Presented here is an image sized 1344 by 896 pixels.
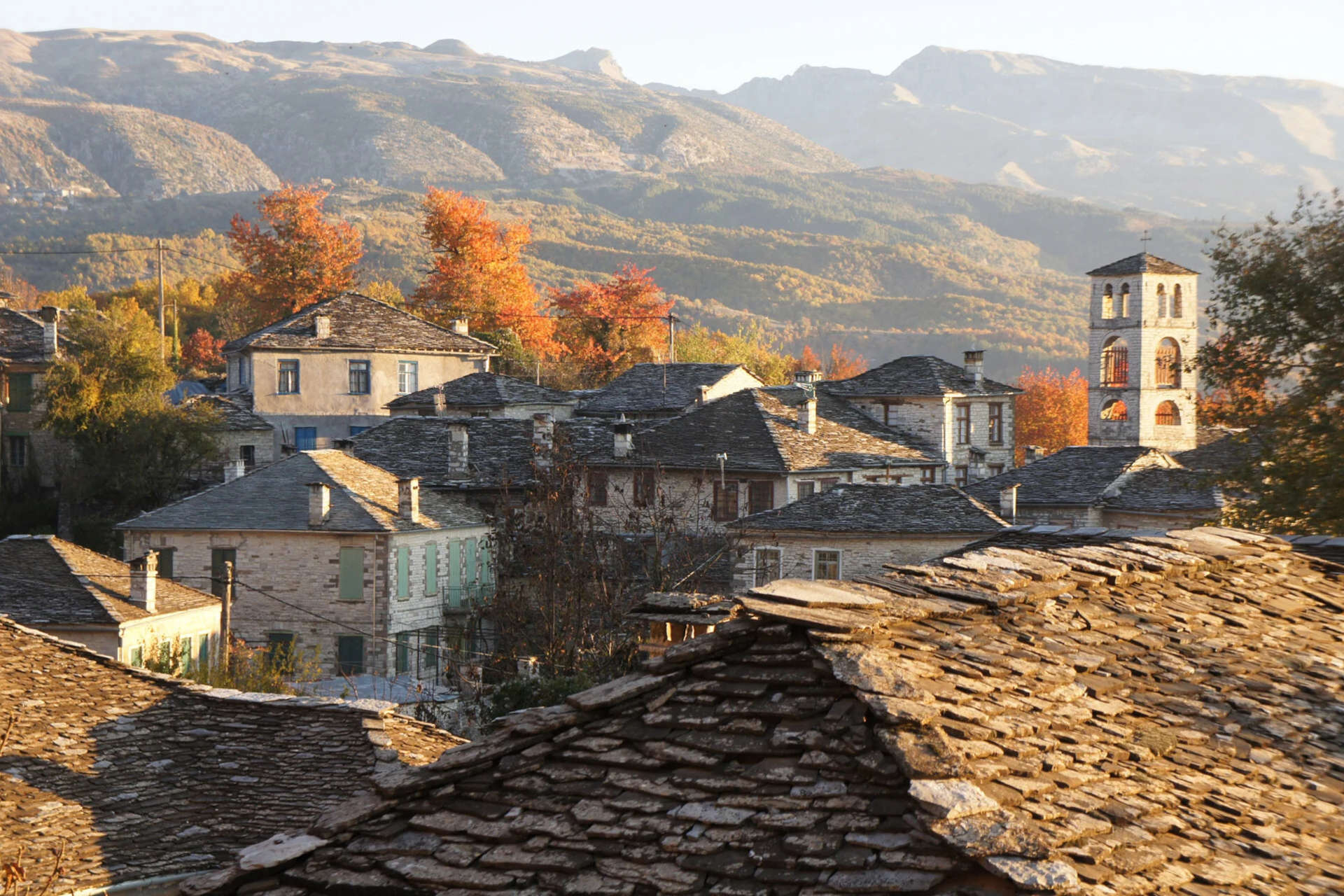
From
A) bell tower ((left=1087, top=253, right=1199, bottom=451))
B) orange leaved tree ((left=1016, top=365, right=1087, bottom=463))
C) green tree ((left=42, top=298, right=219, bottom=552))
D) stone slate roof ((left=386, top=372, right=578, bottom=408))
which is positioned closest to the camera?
green tree ((left=42, top=298, right=219, bottom=552))

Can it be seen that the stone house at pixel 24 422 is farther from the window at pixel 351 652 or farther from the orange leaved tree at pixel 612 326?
the orange leaved tree at pixel 612 326

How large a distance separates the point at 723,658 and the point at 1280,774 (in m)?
3.12

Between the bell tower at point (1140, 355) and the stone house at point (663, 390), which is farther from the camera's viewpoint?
the bell tower at point (1140, 355)

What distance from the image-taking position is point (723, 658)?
21.7 ft

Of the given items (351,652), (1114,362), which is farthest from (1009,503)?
(1114,362)

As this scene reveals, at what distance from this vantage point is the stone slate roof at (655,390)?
59.7 meters

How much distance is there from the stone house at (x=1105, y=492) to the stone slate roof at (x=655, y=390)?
12580 millimetres

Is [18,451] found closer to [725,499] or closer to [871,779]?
[725,499]

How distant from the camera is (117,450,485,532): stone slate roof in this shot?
41.1 metres

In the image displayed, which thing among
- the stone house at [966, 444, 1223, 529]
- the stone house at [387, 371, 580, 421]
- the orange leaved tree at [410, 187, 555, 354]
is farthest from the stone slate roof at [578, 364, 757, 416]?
the orange leaved tree at [410, 187, 555, 354]

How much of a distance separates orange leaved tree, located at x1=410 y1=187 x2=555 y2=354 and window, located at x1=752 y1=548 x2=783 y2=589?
4269cm

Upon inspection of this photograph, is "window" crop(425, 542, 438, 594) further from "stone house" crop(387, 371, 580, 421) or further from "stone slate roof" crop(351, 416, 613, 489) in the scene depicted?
"stone house" crop(387, 371, 580, 421)

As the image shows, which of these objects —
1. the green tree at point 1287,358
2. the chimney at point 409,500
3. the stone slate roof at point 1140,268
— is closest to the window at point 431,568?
the chimney at point 409,500

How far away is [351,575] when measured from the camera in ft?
133
